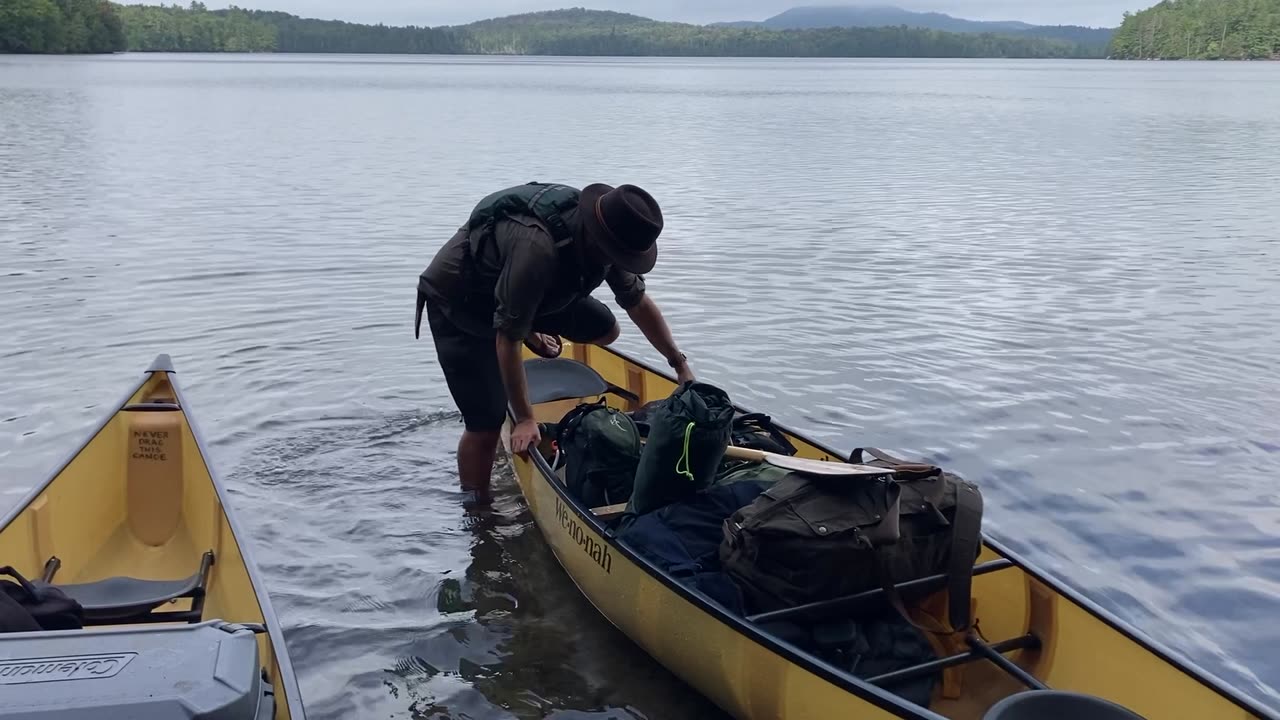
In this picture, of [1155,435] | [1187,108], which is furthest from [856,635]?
[1187,108]

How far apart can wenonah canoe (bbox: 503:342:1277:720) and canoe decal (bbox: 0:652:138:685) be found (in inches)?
94.3

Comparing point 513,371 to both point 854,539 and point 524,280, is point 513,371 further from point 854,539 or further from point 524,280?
point 854,539

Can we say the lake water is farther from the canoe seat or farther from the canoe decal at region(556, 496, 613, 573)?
the canoe seat

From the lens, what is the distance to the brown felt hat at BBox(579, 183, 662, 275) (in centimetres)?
552

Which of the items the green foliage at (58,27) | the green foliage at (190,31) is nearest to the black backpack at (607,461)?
the green foliage at (58,27)

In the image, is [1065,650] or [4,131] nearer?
[1065,650]

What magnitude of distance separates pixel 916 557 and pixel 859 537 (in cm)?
37

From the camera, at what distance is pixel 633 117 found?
49.7 m

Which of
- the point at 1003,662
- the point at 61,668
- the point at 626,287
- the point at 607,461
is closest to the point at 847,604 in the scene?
the point at 1003,662

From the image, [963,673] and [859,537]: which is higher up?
[859,537]

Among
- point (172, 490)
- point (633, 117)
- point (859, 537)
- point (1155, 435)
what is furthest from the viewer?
point (633, 117)

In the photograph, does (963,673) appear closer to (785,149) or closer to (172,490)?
Answer: (172,490)

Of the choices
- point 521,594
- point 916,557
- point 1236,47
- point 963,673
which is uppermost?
point 1236,47

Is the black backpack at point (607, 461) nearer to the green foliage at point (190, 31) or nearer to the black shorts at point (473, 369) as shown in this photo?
the black shorts at point (473, 369)
